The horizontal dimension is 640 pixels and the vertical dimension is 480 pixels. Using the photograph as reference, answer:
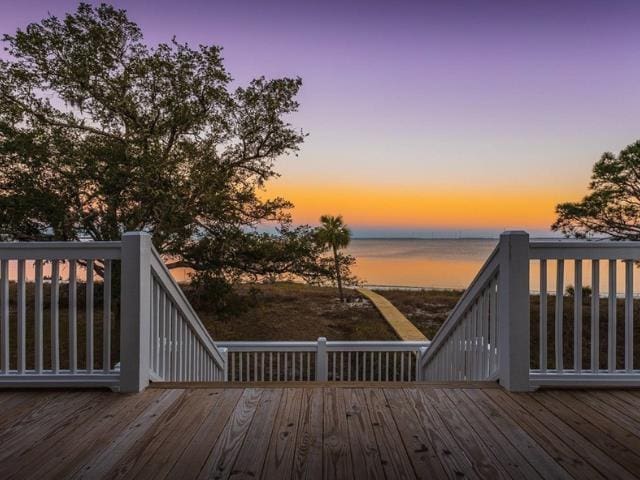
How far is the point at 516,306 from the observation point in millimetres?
2375

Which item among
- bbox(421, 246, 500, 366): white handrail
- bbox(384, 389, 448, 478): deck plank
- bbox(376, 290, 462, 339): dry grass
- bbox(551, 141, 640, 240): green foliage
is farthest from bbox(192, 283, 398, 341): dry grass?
bbox(384, 389, 448, 478): deck plank

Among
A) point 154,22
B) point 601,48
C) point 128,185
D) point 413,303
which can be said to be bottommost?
point 413,303

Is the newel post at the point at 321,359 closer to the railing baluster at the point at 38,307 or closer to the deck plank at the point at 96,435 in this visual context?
the deck plank at the point at 96,435

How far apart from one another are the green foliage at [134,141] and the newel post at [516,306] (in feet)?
19.1

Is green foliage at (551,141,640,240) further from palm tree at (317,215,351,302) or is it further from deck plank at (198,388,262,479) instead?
palm tree at (317,215,351,302)

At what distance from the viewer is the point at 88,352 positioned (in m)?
2.43

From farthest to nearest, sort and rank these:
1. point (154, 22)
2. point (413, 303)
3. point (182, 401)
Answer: point (413, 303) < point (154, 22) < point (182, 401)

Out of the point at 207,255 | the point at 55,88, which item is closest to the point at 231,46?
the point at 55,88

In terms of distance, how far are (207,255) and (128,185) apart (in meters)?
2.02

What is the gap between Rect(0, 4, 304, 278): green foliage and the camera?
6672 millimetres

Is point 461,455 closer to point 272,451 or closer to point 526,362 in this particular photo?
point 272,451

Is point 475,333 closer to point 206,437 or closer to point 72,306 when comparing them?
point 206,437

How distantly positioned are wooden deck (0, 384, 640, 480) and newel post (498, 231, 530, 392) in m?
0.13

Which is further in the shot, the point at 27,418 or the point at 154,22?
the point at 154,22
